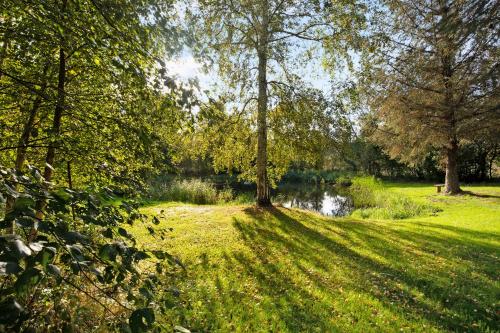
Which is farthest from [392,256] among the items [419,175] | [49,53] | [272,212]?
[419,175]

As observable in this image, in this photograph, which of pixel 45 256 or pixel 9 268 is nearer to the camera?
pixel 9 268

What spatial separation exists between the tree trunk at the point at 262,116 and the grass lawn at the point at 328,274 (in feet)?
3.48

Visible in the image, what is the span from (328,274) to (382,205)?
13925 mm

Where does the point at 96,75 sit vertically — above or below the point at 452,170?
above

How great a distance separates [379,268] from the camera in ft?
23.7

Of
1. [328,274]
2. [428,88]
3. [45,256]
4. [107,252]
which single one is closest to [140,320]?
[107,252]

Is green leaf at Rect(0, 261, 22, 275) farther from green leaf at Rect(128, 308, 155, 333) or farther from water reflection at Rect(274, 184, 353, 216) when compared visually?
water reflection at Rect(274, 184, 353, 216)

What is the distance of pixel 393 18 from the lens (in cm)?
1777

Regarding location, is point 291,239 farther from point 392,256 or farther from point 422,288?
point 422,288

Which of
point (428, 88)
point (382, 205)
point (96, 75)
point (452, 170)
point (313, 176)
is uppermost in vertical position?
point (428, 88)

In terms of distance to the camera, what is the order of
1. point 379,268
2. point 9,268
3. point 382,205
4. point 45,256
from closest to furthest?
point 9,268
point 45,256
point 379,268
point 382,205

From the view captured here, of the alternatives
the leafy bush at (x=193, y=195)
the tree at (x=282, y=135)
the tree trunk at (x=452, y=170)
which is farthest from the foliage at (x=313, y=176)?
the tree at (x=282, y=135)

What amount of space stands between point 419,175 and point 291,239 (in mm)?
32917

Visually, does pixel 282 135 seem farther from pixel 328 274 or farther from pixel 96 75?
pixel 96 75
